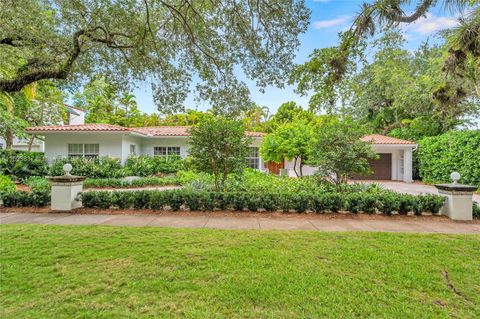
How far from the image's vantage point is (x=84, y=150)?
16672mm

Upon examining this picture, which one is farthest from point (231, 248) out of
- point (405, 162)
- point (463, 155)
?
point (405, 162)

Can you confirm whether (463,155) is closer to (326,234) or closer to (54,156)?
(326,234)

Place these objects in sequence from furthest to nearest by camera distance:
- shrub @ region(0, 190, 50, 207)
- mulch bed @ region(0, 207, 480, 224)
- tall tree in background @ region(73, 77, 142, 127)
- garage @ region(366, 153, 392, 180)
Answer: tall tree in background @ region(73, 77, 142, 127), garage @ region(366, 153, 392, 180), shrub @ region(0, 190, 50, 207), mulch bed @ region(0, 207, 480, 224)

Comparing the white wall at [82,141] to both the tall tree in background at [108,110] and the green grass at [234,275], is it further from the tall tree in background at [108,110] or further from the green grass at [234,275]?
the tall tree in background at [108,110]

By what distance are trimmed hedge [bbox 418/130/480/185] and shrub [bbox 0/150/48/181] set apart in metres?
23.5

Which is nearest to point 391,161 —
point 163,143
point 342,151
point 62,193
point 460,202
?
point 342,151

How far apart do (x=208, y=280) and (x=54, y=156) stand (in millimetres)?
17280

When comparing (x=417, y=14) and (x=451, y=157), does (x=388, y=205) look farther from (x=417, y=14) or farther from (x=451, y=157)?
(x=451, y=157)

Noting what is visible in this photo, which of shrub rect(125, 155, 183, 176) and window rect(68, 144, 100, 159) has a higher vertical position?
window rect(68, 144, 100, 159)

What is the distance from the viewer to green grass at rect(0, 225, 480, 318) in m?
2.84

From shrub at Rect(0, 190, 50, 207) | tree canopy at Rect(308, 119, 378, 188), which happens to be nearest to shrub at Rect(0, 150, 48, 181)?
shrub at Rect(0, 190, 50, 207)

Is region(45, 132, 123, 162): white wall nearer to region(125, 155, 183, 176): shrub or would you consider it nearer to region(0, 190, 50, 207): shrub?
region(125, 155, 183, 176): shrub

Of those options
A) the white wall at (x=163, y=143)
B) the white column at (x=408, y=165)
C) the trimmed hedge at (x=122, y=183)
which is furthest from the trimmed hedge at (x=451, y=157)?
the white wall at (x=163, y=143)

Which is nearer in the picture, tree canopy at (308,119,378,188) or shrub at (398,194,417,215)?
shrub at (398,194,417,215)
